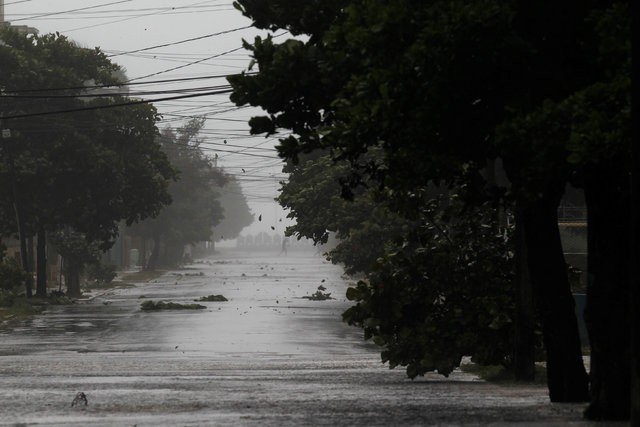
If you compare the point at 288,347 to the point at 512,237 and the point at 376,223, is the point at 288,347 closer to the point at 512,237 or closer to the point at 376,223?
the point at 512,237

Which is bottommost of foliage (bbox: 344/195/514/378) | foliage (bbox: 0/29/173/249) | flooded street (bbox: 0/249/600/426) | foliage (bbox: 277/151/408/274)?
flooded street (bbox: 0/249/600/426)

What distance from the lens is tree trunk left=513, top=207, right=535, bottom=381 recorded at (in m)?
22.1

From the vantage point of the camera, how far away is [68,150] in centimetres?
5716

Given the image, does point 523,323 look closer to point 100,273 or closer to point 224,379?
point 224,379

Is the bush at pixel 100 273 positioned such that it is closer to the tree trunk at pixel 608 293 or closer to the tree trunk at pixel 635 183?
the tree trunk at pixel 608 293

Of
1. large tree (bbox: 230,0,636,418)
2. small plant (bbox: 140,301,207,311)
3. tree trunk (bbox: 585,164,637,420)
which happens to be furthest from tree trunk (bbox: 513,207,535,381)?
small plant (bbox: 140,301,207,311)

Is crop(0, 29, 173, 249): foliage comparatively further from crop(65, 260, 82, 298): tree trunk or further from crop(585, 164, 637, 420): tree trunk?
crop(585, 164, 637, 420): tree trunk

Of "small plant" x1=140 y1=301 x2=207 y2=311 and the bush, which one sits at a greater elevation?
the bush

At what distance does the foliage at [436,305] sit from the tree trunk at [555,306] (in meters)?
4.11

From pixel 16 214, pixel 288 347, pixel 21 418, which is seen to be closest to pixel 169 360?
pixel 288 347

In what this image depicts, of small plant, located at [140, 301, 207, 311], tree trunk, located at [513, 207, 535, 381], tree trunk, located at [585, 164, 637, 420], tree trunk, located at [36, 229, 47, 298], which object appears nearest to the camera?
tree trunk, located at [585, 164, 637, 420]

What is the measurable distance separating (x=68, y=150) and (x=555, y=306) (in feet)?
137

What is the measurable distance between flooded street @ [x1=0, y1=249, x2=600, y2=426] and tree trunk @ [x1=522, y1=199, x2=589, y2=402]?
44 cm

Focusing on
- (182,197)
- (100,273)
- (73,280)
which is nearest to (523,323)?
(73,280)
